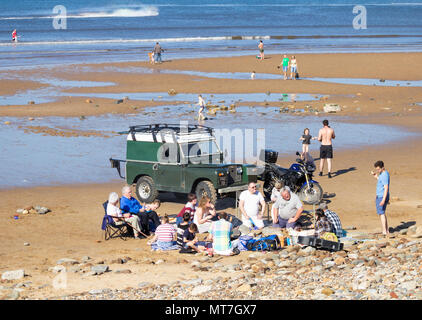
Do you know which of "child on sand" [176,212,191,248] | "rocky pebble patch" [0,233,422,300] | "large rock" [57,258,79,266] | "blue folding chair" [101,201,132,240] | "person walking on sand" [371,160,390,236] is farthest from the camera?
"blue folding chair" [101,201,132,240]

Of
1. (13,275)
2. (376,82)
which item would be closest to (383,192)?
(13,275)

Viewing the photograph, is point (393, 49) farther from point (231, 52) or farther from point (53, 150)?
point (53, 150)

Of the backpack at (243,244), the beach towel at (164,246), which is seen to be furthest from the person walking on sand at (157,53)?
the backpack at (243,244)

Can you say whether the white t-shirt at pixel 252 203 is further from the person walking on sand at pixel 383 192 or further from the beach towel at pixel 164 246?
the person walking on sand at pixel 383 192

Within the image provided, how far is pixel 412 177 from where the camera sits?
20.2m

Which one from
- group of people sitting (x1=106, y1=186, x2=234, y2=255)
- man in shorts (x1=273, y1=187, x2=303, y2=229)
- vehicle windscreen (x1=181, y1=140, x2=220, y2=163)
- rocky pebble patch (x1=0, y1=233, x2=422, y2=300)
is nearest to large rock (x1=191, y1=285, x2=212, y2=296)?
rocky pebble patch (x1=0, y1=233, x2=422, y2=300)

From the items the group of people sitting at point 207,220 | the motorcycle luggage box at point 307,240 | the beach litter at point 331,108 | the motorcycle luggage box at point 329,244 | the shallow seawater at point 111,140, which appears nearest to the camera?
the motorcycle luggage box at point 329,244

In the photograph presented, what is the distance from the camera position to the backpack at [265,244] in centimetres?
1352

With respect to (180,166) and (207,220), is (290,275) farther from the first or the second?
(180,166)

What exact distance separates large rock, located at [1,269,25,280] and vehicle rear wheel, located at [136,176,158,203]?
5.42 meters

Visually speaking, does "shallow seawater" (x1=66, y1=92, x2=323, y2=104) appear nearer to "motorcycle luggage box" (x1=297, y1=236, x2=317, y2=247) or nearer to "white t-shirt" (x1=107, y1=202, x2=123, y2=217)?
"white t-shirt" (x1=107, y1=202, x2=123, y2=217)

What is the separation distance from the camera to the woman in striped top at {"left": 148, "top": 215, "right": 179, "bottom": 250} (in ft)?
46.4

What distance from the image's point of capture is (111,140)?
2652 centimetres
